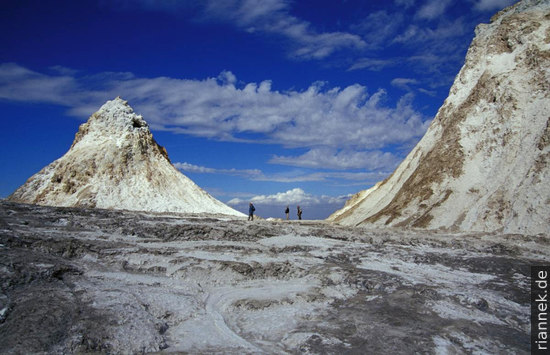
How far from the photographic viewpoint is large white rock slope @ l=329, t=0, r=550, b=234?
1895 centimetres

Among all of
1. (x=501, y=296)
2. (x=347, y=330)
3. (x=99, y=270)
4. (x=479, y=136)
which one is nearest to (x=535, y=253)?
(x=501, y=296)

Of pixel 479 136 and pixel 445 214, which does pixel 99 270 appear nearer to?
pixel 445 214

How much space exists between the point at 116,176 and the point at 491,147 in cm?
3022

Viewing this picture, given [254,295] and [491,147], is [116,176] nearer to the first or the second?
[491,147]

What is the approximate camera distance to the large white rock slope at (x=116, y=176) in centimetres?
3494

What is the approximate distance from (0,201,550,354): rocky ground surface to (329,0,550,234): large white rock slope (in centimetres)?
526

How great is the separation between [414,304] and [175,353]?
510 cm

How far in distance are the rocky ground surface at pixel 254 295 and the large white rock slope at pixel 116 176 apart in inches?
833

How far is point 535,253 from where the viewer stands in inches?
541

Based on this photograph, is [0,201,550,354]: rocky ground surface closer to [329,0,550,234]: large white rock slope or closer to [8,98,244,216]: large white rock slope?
[329,0,550,234]: large white rock slope

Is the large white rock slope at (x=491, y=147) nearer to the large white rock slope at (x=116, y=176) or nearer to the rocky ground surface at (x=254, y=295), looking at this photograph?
the rocky ground surface at (x=254, y=295)

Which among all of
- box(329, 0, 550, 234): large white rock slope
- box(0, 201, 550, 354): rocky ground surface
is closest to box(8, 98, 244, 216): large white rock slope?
box(329, 0, 550, 234): large white rock slope

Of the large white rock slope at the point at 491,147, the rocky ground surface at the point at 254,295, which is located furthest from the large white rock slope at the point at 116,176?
the rocky ground surface at the point at 254,295

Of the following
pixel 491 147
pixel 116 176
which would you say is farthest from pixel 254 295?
pixel 116 176
